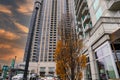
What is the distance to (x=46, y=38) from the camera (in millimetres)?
90250

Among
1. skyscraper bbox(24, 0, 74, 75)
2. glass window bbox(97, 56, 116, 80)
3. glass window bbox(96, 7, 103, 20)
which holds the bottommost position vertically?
glass window bbox(97, 56, 116, 80)

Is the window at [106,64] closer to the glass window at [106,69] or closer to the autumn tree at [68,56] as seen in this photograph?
the glass window at [106,69]

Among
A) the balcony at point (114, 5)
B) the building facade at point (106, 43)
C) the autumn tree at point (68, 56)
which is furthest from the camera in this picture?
the balcony at point (114, 5)

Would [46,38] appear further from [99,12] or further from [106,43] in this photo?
[106,43]

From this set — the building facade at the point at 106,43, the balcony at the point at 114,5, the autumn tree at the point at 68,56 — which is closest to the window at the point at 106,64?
the building facade at the point at 106,43

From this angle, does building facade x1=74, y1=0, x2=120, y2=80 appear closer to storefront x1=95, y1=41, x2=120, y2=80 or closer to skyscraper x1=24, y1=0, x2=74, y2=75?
storefront x1=95, y1=41, x2=120, y2=80

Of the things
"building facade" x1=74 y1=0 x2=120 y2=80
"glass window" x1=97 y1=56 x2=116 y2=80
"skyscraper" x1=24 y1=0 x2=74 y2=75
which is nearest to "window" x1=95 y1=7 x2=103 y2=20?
"building facade" x1=74 y1=0 x2=120 y2=80

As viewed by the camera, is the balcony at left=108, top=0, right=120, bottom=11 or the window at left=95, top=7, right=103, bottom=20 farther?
the window at left=95, top=7, right=103, bottom=20

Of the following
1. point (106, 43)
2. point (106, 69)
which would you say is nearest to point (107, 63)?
point (106, 69)

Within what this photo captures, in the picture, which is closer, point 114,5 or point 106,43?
point 106,43

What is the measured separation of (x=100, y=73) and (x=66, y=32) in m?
6.65

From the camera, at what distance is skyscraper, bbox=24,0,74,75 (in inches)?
3103

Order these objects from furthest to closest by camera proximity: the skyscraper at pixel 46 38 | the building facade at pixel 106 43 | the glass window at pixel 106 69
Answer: the skyscraper at pixel 46 38
the glass window at pixel 106 69
the building facade at pixel 106 43

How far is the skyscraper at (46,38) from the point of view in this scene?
78812mm
